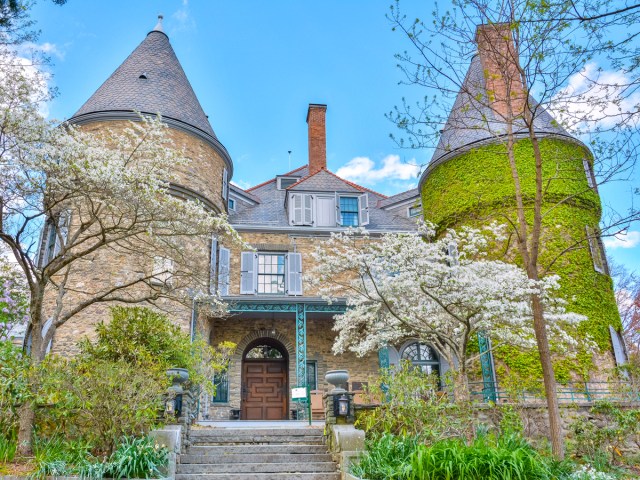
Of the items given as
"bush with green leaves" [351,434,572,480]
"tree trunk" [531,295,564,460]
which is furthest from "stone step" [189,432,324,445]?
"tree trunk" [531,295,564,460]

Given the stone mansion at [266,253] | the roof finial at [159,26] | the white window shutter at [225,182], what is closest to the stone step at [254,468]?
the stone mansion at [266,253]

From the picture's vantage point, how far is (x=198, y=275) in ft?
31.1

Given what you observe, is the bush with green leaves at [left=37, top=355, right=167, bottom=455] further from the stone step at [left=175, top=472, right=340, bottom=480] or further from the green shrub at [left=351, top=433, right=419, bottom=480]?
the green shrub at [left=351, top=433, right=419, bottom=480]

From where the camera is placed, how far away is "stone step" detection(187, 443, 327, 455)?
26.7ft

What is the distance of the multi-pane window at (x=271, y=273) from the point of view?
1670cm

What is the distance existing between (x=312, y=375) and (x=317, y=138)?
9.64 metres

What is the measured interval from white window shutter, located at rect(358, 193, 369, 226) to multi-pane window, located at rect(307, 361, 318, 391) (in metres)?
5.00

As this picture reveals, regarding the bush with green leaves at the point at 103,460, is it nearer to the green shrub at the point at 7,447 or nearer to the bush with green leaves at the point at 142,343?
the green shrub at the point at 7,447

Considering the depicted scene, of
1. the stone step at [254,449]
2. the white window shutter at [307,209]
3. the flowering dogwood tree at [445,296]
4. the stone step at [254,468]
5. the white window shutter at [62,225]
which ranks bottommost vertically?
the stone step at [254,468]

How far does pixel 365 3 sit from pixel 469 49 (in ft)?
5.75

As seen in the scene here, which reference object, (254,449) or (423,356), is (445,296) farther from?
(423,356)

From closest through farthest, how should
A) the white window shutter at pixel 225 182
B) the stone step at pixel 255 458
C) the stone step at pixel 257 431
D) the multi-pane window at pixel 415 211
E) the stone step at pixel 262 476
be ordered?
the stone step at pixel 262 476
the stone step at pixel 255 458
the stone step at pixel 257 431
the white window shutter at pixel 225 182
the multi-pane window at pixel 415 211

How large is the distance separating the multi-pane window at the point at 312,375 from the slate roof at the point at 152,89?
7.45 m

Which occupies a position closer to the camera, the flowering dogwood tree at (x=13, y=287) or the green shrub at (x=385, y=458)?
the green shrub at (x=385, y=458)
